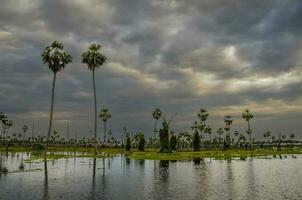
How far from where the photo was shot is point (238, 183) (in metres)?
58.3

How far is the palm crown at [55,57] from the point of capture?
115188 millimetres

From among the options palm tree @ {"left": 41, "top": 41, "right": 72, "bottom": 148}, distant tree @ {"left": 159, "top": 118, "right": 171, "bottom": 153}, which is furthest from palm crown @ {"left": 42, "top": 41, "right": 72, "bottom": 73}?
distant tree @ {"left": 159, "top": 118, "right": 171, "bottom": 153}

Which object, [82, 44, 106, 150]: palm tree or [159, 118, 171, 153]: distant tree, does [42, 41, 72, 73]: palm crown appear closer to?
[82, 44, 106, 150]: palm tree

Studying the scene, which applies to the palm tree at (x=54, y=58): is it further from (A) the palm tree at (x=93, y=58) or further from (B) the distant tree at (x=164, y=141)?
(B) the distant tree at (x=164, y=141)

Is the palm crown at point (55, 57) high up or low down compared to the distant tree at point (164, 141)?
up

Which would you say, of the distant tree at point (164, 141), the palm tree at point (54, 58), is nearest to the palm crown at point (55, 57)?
the palm tree at point (54, 58)

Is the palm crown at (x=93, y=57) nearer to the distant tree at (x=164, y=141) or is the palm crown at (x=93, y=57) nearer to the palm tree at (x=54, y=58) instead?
the palm tree at (x=54, y=58)

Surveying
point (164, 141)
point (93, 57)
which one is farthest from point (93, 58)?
point (164, 141)

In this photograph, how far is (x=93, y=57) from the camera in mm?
128125

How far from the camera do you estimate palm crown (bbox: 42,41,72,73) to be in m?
115

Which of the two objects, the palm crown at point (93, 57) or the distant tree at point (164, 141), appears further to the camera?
the distant tree at point (164, 141)

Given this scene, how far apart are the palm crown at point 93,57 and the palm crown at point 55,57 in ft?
40.7

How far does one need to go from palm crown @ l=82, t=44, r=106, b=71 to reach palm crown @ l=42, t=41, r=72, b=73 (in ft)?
40.7

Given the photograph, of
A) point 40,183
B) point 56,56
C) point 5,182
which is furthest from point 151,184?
point 56,56
